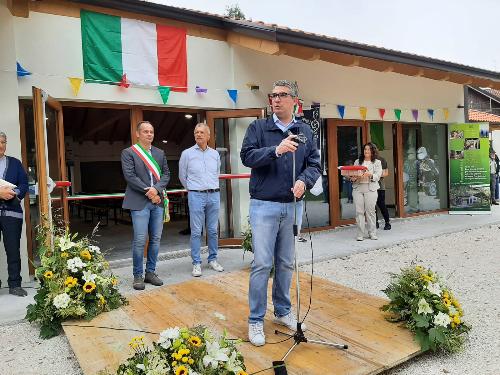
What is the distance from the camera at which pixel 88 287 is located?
354 centimetres

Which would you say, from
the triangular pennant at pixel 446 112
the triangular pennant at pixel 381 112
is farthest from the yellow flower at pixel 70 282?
the triangular pennant at pixel 446 112

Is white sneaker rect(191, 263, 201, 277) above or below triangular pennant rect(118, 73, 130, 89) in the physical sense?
below

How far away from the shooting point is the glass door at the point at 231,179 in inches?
257

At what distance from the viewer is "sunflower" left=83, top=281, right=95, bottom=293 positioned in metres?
3.51

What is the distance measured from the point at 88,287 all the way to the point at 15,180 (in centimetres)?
164

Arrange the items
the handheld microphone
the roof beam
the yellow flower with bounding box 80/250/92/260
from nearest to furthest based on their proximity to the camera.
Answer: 1. the handheld microphone
2. the yellow flower with bounding box 80/250/92/260
3. the roof beam

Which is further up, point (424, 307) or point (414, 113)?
point (414, 113)

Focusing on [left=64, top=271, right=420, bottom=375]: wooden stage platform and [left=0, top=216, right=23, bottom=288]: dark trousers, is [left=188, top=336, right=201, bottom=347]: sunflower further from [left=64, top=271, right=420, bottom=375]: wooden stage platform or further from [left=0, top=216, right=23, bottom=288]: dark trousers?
[left=0, top=216, right=23, bottom=288]: dark trousers

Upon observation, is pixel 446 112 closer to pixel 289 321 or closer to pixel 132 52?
pixel 132 52

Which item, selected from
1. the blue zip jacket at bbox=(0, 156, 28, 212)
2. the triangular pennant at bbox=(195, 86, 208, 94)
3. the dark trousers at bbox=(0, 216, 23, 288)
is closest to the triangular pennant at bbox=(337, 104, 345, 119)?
the triangular pennant at bbox=(195, 86, 208, 94)

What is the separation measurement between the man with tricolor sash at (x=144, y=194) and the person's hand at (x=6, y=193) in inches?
43.5

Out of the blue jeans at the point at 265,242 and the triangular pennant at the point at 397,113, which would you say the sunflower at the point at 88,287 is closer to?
the blue jeans at the point at 265,242

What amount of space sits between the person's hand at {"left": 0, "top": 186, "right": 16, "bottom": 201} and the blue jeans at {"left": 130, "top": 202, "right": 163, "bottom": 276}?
1.19m

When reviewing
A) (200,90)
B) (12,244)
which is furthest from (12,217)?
(200,90)
